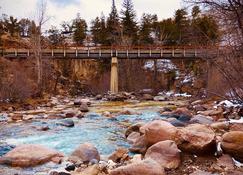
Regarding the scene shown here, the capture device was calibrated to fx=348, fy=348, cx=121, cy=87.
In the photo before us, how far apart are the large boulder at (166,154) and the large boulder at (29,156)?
266 cm

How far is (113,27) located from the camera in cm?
5534

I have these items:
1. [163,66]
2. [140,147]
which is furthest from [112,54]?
[140,147]

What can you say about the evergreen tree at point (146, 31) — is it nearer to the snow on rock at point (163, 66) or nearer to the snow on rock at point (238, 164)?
the snow on rock at point (163, 66)

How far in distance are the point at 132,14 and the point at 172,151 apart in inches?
1986

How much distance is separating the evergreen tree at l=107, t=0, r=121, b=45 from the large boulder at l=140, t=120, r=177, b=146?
42437 millimetres

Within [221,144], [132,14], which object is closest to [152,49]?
[132,14]

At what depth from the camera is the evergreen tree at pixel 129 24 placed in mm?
53844

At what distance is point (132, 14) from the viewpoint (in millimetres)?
57250

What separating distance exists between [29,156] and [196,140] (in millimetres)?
4493

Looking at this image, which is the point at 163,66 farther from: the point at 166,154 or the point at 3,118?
the point at 166,154

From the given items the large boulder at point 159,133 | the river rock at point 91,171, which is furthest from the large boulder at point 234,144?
the river rock at point 91,171

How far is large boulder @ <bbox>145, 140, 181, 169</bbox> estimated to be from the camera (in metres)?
8.42

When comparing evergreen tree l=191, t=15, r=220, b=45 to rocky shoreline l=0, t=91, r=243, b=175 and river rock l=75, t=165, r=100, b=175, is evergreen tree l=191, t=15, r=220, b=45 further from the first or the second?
river rock l=75, t=165, r=100, b=175

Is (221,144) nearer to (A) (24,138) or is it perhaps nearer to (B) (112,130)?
(B) (112,130)
